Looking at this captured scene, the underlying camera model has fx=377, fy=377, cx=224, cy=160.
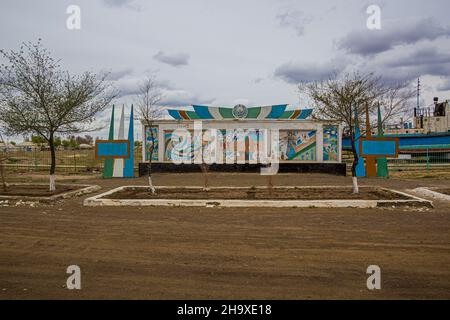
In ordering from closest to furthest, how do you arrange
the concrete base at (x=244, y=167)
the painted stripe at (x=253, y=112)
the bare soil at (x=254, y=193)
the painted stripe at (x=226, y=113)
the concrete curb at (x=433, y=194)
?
1. the concrete curb at (x=433, y=194)
2. the bare soil at (x=254, y=193)
3. the concrete base at (x=244, y=167)
4. the painted stripe at (x=253, y=112)
5. the painted stripe at (x=226, y=113)

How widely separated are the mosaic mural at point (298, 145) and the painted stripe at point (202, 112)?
16.7 ft

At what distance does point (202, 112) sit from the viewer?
25.1 m

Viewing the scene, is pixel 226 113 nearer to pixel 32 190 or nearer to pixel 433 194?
pixel 32 190

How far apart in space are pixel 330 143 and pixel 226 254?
19183mm

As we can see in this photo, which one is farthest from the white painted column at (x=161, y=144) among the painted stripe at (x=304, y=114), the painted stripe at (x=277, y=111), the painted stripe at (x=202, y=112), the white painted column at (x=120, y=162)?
the painted stripe at (x=304, y=114)

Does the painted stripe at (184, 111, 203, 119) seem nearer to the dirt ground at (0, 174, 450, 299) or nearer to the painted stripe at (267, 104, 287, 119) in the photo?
the painted stripe at (267, 104, 287, 119)

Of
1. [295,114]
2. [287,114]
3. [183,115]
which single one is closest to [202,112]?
[183,115]

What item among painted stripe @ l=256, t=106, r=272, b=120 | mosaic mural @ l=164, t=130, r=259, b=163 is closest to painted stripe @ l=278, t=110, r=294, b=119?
painted stripe @ l=256, t=106, r=272, b=120

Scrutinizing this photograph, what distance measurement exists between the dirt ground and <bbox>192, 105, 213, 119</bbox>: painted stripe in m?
15.0

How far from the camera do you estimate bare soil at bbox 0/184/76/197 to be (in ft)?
45.3

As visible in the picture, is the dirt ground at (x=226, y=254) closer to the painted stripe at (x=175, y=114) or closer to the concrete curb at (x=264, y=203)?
the concrete curb at (x=264, y=203)

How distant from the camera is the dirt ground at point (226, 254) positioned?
4.93 meters
